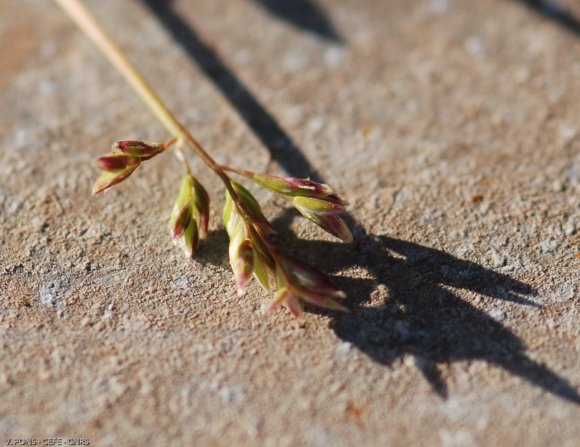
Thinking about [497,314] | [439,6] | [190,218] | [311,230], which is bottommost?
[497,314]

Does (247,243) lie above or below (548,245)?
above

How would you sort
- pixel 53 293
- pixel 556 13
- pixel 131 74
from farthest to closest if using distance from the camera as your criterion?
1. pixel 556 13
2. pixel 131 74
3. pixel 53 293

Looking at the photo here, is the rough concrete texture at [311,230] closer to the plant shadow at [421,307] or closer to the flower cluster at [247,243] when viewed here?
the plant shadow at [421,307]

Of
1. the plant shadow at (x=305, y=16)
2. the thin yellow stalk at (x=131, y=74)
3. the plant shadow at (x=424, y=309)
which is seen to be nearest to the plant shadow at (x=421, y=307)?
the plant shadow at (x=424, y=309)

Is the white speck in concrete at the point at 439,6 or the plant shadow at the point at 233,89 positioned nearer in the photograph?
the plant shadow at the point at 233,89

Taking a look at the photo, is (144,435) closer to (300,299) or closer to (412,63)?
(300,299)

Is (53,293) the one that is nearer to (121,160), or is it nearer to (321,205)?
(121,160)

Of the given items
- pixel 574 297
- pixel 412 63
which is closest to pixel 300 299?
pixel 574 297

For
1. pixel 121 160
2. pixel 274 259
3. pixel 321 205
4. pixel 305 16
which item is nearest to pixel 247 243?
pixel 274 259

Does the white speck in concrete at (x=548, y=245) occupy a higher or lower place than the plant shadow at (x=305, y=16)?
lower
